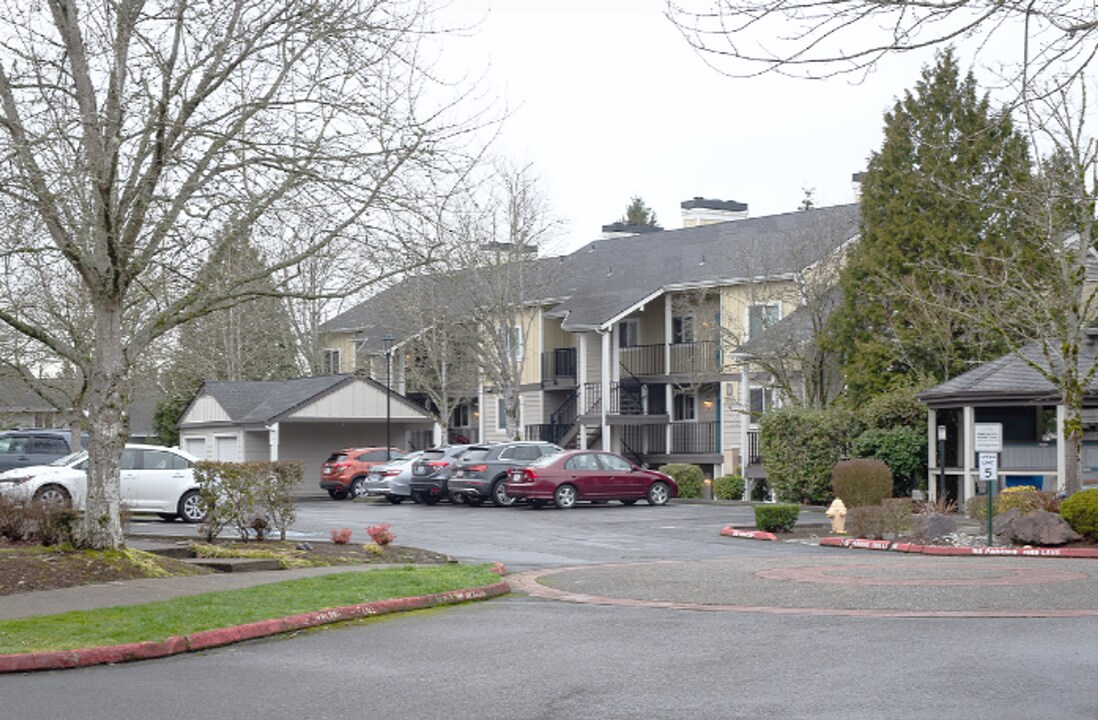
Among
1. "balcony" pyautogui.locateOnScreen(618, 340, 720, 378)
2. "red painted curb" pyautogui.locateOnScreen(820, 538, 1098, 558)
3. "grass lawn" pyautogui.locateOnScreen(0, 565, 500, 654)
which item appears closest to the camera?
"grass lawn" pyautogui.locateOnScreen(0, 565, 500, 654)

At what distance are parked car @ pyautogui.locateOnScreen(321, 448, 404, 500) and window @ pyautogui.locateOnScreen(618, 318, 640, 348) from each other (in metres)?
9.95

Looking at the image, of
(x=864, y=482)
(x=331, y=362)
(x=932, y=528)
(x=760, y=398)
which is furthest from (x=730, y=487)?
(x=331, y=362)

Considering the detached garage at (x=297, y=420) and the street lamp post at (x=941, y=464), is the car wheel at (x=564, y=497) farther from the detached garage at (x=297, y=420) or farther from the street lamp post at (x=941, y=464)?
the detached garage at (x=297, y=420)

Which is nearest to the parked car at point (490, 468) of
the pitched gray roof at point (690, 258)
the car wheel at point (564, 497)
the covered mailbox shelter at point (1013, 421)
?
the car wheel at point (564, 497)

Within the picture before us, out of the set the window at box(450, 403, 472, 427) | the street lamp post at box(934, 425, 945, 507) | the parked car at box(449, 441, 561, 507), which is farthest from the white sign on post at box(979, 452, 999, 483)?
the window at box(450, 403, 472, 427)

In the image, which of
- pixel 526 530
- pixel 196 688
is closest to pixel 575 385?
pixel 526 530

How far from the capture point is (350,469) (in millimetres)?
44344

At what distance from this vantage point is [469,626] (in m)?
13.3

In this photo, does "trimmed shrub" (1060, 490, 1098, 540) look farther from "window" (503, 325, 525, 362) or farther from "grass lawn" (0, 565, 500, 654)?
"window" (503, 325, 525, 362)

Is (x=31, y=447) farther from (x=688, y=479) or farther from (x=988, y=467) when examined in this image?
(x=988, y=467)

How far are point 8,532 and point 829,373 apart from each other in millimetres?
24886

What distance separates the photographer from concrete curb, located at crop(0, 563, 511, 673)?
11227 millimetres

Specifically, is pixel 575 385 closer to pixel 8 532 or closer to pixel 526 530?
pixel 526 530

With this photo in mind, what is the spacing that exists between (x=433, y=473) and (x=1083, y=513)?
19.5 m
